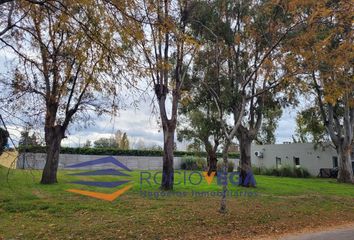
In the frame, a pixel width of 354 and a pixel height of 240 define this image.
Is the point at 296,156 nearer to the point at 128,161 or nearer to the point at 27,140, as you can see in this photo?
the point at 128,161

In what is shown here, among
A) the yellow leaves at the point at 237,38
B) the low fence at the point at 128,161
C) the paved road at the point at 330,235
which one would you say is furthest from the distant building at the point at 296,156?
the paved road at the point at 330,235

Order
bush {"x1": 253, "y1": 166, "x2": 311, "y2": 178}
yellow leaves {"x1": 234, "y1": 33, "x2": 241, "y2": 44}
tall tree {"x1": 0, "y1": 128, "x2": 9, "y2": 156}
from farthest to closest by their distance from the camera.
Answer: bush {"x1": 253, "y1": 166, "x2": 311, "y2": 178}, yellow leaves {"x1": 234, "y1": 33, "x2": 241, "y2": 44}, tall tree {"x1": 0, "y1": 128, "x2": 9, "y2": 156}

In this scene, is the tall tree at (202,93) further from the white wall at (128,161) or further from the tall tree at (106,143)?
the tall tree at (106,143)

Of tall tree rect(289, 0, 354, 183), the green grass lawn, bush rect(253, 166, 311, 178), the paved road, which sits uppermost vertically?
tall tree rect(289, 0, 354, 183)

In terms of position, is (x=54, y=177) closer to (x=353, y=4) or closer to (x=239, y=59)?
(x=239, y=59)

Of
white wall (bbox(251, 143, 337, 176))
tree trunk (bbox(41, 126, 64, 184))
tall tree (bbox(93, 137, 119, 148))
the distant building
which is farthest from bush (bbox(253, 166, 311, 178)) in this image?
tree trunk (bbox(41, 126, 64, 184))

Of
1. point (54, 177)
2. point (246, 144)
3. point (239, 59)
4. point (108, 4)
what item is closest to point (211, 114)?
point (246, 144)

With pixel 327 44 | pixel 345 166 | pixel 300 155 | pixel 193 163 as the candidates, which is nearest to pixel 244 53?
pixel 327 44

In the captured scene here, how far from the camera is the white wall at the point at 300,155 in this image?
31422 millimetres

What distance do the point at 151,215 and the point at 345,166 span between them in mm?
20160

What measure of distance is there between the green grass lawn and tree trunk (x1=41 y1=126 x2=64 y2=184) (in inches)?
65.8

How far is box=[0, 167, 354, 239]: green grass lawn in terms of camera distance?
315 inches

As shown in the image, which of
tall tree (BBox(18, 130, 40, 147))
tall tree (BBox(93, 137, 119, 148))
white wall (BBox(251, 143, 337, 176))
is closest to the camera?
tall tree (BBox(18, 130, 40, 147))

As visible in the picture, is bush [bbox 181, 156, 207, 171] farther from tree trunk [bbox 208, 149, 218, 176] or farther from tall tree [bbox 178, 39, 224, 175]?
tall tree [bbox 178, 39, 224, 175]
